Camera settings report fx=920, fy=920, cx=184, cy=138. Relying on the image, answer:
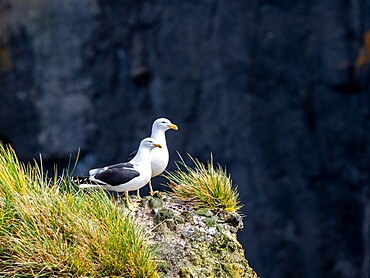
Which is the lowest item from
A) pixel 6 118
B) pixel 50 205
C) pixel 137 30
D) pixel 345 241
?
pixel 345 241

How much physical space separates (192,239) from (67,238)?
1015 millimetres

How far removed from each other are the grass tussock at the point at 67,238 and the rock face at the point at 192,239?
0.86 ft

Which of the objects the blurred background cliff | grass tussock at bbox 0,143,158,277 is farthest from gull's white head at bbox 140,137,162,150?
the blurred background cliff

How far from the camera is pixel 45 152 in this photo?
775 inches

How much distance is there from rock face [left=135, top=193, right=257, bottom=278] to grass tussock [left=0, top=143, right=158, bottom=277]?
0.86ft

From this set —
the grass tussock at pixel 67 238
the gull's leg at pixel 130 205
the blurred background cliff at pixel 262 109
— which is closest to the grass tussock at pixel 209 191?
the gull's leg at pixel 130 205

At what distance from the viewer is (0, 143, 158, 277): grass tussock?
6176 millimetres

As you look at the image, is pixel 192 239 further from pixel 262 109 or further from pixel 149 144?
pixel 262 109

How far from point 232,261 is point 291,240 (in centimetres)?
1227

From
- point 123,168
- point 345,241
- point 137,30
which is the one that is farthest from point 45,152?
point 123,168

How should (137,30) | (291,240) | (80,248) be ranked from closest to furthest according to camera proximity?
(80,248) < (291,240) < (137,30)

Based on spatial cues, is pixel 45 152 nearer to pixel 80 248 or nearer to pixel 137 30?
pixel 137 30

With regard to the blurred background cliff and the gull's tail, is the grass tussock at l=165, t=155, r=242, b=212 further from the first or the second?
the blurred background cliff

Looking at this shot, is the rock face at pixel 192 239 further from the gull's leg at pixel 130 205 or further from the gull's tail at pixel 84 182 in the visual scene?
the gull's tail at pixel 84 182
